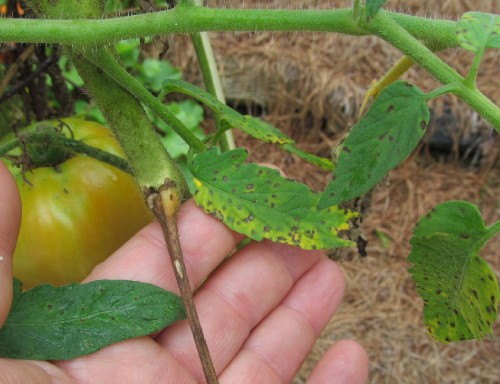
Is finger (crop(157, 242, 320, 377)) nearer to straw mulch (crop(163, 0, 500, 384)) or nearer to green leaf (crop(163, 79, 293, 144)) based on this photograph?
green leaf (crop(163, 79, 293, 144))

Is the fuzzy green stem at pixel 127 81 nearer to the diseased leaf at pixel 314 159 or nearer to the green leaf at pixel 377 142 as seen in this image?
the diseased leaf at pixel 314 159

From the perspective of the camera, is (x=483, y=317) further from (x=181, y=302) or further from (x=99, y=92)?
(x=99, y=92)

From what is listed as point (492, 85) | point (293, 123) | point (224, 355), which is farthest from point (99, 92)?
point (492, 85)

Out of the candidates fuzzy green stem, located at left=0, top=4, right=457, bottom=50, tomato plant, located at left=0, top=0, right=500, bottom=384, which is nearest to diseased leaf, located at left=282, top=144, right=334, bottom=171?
tomato plant, located at left=0, top=0, right=500, bottom=384

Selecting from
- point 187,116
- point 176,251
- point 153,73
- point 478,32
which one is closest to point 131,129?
point 176,251

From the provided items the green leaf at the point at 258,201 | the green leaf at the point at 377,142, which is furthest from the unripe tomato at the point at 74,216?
the green leaf at the point at 377,142

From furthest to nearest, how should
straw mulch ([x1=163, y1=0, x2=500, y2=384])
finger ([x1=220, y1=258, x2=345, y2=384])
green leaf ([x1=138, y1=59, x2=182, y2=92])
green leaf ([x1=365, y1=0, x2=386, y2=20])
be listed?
green leaf ([x1=138, y1=59, x2=182, y2=92])
straw mulch ([x1=163, y1=0, x2=500, y2=384])
finger ([x1=220, y1=258, x2=345, y2=384])
green leaf ([x1=365, y1=0, x2=386, y2=20])
